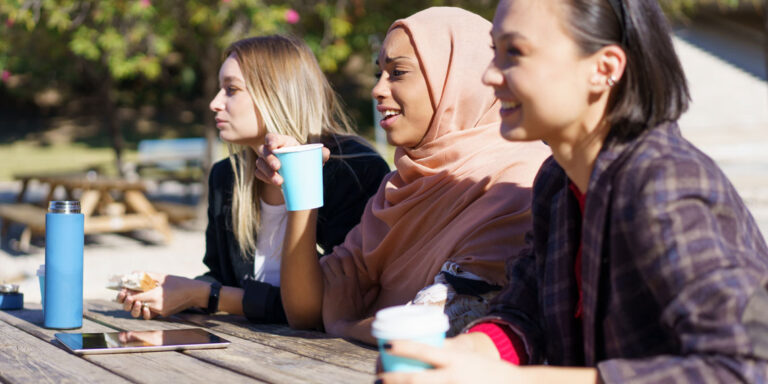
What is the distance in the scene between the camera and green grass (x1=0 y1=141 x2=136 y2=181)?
20281 millimetres

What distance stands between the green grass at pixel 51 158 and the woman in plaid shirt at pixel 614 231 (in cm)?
1885

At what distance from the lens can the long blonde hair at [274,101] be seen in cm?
323

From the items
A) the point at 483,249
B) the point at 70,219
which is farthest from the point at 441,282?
the point at 70,219

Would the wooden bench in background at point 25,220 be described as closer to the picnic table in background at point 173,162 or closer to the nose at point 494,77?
the picnic table in background at point 173,162

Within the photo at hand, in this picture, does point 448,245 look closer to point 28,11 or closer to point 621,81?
point 621,81

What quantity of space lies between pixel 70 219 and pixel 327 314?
31.3 inches

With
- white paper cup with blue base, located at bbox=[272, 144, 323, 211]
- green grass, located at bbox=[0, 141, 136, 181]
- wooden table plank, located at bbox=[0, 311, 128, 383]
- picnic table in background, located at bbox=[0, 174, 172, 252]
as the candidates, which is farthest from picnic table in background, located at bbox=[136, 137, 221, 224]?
white paper cup with blue base, located at bbox=[272, 144, 323, 211]

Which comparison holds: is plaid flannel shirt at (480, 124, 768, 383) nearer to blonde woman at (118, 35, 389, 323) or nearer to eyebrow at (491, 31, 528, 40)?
eyebrow at (491, 31, 528, 40)

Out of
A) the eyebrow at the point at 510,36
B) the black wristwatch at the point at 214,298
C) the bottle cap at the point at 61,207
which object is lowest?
the black wristwatch at the point at 214,298

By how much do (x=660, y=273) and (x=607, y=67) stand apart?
1.31ft

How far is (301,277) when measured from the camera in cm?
263

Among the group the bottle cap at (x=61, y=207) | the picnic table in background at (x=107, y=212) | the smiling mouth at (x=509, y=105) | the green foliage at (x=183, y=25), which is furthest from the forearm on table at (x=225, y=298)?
the picnic table in background at (x=107, y=212)

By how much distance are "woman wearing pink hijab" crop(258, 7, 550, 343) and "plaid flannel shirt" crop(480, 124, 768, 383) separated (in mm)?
644

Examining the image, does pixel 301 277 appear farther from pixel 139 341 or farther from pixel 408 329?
pixel 408 329
